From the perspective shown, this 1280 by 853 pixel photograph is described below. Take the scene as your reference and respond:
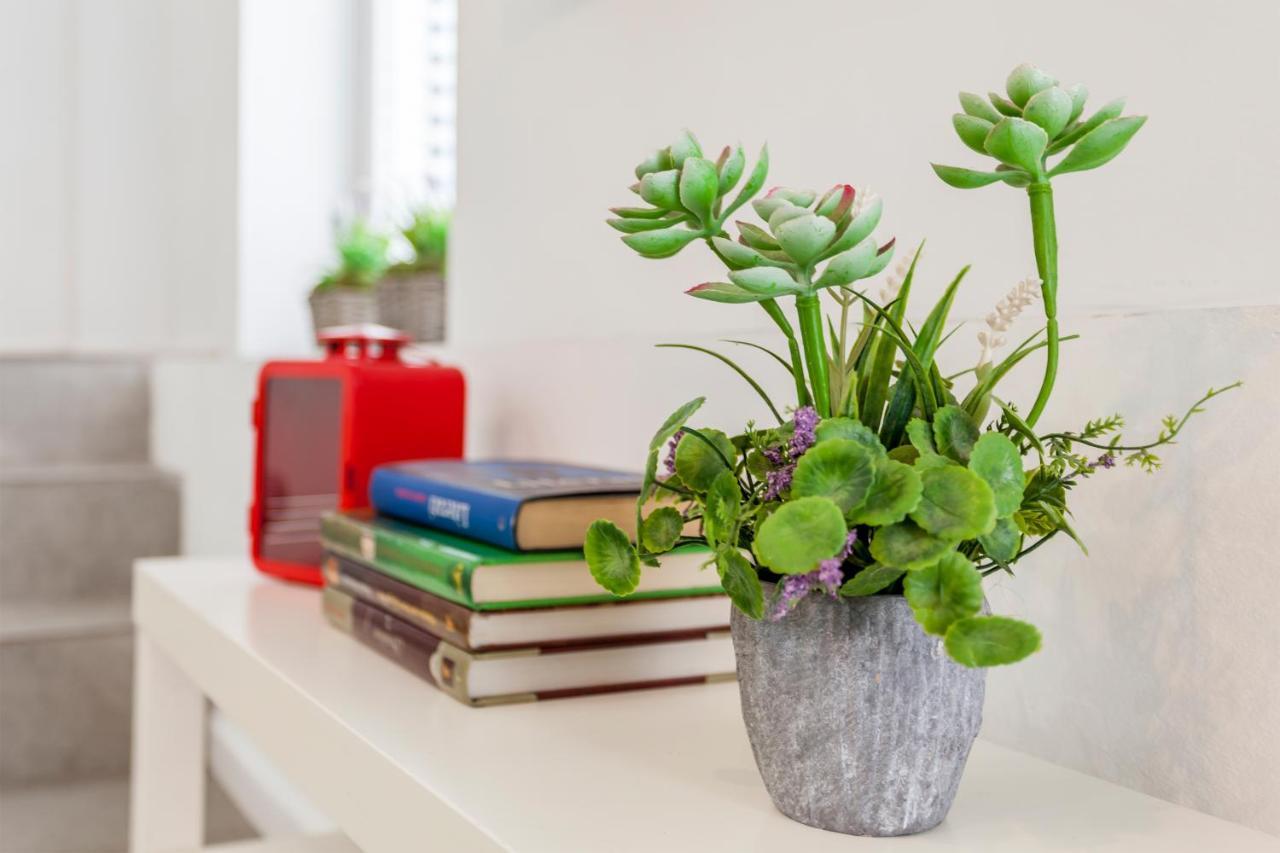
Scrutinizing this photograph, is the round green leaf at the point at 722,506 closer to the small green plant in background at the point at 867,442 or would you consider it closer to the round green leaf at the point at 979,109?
the small green plant in background at the point at 867,442

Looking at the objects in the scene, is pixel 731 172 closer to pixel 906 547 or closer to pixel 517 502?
pixel 906 547

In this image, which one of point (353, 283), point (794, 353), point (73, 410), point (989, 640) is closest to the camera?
point (989, 640)

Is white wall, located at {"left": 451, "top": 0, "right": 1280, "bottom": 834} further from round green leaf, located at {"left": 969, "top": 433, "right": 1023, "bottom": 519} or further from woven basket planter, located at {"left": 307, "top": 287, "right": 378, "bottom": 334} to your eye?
woven basket planter, located at {"left": 307, "top": 287, "right": 378, "bottom": 334}

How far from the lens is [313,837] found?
1.07 meters

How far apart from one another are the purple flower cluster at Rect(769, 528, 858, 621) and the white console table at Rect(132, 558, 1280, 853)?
0.35 feet

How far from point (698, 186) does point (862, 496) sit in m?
0.14

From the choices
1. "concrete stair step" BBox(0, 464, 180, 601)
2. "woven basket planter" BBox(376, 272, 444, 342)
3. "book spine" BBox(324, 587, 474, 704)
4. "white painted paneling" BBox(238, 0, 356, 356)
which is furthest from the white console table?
"concrete stair step" BBox(0, 464, 180, 601)

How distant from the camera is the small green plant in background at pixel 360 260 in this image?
1.86 meters

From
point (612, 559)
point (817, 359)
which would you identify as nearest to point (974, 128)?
point (817, 359)

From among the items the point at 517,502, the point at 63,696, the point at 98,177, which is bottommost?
the point at 63,696

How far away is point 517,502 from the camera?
77 centimetres

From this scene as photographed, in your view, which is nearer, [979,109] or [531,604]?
[979,109]

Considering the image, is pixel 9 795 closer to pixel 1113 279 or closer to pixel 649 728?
pixel 649 728

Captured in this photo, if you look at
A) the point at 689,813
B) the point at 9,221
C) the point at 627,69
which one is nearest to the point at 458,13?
the point at 627,69
